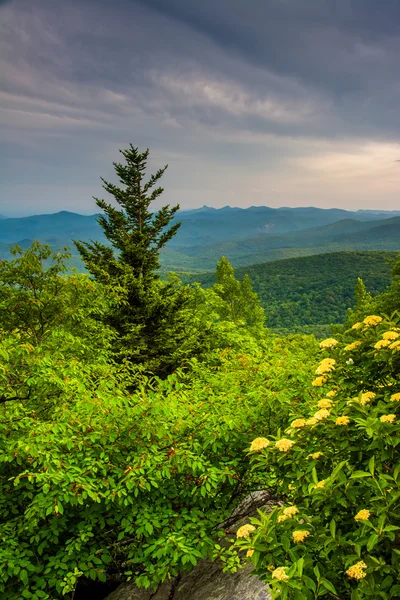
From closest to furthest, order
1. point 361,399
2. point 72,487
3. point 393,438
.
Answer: point 393,438, point 361,399, point 72,487

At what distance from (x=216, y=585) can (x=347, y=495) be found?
3.47 metres

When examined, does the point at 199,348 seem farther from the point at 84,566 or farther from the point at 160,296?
the point at 84,566

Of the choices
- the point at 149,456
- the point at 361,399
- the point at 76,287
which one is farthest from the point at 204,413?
the point at 76,287

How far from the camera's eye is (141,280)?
19234mm

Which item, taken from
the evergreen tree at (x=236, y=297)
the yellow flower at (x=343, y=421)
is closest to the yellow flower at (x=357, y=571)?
the yellow flower at (x=343, y=421)

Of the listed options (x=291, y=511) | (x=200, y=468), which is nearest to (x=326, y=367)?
(x=291, y=511)

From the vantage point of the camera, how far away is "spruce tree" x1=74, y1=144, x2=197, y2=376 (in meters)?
18.9

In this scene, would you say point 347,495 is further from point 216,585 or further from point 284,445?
point 216,585

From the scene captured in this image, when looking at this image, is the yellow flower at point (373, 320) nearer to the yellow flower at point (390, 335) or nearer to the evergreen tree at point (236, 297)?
the yellow flower at point (390, 335)

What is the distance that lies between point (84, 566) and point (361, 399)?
392 centimetres

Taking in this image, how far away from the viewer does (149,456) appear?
4375mm

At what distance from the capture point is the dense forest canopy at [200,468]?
2342 mm

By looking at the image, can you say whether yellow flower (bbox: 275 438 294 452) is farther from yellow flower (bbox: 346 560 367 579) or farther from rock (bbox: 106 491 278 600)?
rock (bbox: 106 491 278 600)

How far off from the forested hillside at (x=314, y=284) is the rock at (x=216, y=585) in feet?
319
